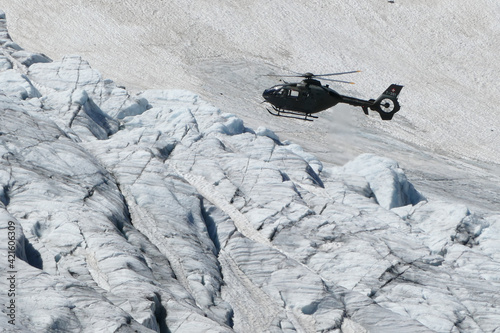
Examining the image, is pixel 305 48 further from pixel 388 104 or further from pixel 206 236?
pixel 206 236

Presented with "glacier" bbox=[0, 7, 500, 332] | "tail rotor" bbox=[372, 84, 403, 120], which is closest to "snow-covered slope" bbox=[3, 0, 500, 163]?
"tail rotor" bbox=[372, 84, 403, 120]

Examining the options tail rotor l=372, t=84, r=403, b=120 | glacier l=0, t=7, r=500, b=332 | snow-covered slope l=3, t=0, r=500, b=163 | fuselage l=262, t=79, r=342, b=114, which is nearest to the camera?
glacier l=0, t=7, r=500, b=332

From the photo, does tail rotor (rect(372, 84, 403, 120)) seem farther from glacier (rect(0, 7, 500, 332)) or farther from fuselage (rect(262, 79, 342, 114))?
glacier (rect(0, 7, 500, 332))

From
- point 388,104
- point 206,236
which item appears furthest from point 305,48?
point 206,236

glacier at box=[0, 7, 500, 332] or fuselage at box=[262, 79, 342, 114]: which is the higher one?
fuselage at box=[262, 79, 342, 114]

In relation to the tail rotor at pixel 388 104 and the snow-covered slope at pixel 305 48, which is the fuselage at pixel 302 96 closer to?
the tail rotor at pixel 388 104

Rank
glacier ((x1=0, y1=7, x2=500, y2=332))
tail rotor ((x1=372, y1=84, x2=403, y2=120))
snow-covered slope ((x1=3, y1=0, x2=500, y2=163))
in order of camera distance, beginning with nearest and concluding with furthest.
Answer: glacier ((x1=0, y1=7, x2=500, y2=332)) → tail rotor ((x1=372, y1=84, x2=403, y2=120)) → snow-covered slope ((x1=3, y1=0, x2=500, y2=163))

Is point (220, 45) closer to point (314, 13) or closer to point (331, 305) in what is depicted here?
point (314, 13)

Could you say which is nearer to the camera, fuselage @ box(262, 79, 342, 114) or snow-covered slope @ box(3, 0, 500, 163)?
fuselage @ box(262, 79, 342, 114)

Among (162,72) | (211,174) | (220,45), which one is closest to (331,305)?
(211,174)
